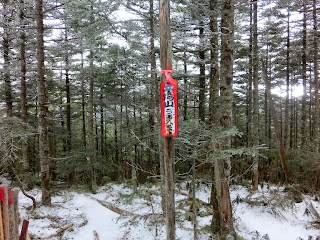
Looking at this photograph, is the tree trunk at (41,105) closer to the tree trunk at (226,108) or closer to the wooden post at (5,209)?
the wooden post at (5,209)

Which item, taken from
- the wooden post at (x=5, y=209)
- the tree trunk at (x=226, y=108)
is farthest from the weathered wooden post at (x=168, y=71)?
the wooden post at (x=5, y=209)

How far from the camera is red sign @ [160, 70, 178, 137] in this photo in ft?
9.59

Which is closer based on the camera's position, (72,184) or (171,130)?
(171,130)

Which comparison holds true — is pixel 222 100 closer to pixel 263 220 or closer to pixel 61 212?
pixel 263 220

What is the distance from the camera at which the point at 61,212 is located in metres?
7.36

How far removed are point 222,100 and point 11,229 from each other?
5.15 meters

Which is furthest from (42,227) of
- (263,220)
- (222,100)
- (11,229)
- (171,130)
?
(263,220)

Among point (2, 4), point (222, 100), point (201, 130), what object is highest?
point (2, 4)

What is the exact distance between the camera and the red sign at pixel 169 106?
2.92 meters

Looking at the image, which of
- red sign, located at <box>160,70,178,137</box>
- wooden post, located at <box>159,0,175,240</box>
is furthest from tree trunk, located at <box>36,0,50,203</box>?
red sign, located at <box>160,70,178,137</box>

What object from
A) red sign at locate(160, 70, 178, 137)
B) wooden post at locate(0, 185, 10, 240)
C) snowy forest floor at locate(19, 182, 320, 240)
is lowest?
snowy forest floor at locate(19, 182, 320, 240)

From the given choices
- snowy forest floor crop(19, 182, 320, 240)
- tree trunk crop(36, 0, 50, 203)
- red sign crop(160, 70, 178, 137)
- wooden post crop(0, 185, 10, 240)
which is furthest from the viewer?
tree trunk crop(36, 0, 50, 203)

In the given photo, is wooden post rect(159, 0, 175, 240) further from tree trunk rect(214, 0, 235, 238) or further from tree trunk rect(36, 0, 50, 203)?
tree trunk rect(36, 0, 50, 203)

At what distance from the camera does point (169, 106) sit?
293 centimetres
